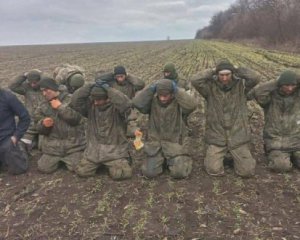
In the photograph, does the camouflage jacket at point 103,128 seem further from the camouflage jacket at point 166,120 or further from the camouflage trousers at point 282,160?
the camouflage trousers at point 282,160

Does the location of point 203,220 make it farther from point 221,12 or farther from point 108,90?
point 221,12

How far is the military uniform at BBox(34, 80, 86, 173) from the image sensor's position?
7633 mm

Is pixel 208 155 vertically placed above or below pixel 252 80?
below

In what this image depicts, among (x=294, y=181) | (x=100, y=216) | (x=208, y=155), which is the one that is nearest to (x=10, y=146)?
(x=100, y=216)

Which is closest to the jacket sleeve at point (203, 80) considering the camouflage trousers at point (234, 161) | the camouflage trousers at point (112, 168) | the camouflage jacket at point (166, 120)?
the camouflage jacket at point (166, 120)

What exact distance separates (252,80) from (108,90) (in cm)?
209

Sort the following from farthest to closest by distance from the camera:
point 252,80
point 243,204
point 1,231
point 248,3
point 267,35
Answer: point 248,3
point 267,35
point 252,80
point 243,204
point 1,231

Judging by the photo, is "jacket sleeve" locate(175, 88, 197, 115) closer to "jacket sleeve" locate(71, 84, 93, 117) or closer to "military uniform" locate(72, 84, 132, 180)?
"military uniform" locate(72, 84, 132, 180)

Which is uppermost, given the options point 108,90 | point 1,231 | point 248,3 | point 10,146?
point 248,3

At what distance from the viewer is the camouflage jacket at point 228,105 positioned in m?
7.41

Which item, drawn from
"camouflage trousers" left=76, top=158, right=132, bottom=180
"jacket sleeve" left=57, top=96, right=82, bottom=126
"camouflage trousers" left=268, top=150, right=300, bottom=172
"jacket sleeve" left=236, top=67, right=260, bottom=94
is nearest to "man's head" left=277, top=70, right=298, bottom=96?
"jacket sleeve" left=236, top=67, right=260, bottom=94

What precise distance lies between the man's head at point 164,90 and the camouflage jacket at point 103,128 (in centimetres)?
52

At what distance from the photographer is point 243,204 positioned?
6.11m

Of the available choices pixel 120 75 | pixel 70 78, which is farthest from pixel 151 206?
pixel 120 75
